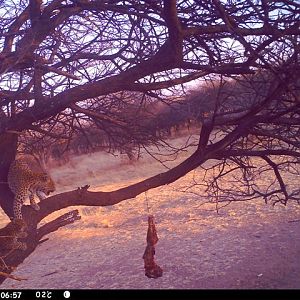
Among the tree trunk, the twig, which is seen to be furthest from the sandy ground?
the tree trunk

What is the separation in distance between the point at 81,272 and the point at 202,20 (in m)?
5.31

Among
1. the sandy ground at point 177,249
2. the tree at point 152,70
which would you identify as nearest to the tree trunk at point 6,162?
the tree at point 152,70

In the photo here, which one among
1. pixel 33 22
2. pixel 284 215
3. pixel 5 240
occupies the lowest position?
pixel 284 215

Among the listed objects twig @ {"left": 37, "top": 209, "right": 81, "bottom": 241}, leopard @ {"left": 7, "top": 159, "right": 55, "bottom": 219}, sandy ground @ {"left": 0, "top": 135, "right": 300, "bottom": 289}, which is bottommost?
sandy ground @ {"left": 0, "top": 135, "right": 300, "bottom": 289}

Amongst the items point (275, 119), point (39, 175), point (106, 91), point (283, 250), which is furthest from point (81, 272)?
point (275, 119)

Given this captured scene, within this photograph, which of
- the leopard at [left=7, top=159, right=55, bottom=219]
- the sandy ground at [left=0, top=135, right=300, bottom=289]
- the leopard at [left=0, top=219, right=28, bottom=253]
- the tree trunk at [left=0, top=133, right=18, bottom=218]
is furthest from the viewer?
the sandy ground at [left=0, top=135, right=300, bottom=289]

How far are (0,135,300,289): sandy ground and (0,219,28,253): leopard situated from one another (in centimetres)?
187

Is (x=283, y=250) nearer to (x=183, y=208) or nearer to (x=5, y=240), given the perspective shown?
(x=5, y=240)

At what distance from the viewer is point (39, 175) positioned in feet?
23.2

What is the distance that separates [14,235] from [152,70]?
258 centimetres

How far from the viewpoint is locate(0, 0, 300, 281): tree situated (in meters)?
4.26

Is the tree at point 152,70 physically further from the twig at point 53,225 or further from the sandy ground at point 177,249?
the sandy ground at point 177,249

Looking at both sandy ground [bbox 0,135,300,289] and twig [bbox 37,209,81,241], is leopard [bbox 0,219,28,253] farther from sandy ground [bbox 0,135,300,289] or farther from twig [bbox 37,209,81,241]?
sandy ground [bbox 0,135,300,289]

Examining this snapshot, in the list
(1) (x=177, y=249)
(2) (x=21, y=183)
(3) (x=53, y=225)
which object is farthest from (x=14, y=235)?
(1) (x=177, y=249)
